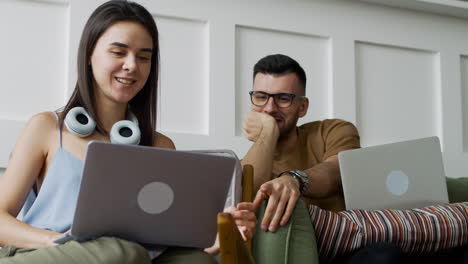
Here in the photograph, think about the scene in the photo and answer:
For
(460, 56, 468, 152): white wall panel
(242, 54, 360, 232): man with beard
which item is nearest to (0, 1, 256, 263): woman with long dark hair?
(242, 54, 360, 232): man with beard

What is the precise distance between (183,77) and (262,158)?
571 millimetres

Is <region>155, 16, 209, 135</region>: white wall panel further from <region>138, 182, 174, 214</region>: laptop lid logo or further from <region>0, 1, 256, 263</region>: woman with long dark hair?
<region>138, 182, 174, 214</region>: laptop lid logo

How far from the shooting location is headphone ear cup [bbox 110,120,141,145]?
1.44 metres

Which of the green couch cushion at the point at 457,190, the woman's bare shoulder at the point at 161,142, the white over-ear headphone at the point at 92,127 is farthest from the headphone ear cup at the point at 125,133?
the green couch cushion at the point at 457,190

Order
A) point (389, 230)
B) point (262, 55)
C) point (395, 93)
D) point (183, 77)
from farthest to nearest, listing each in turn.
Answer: point (395, 93) < point (262, 55) < point (183, 77) < point (389, 230)

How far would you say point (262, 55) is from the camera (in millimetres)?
2412

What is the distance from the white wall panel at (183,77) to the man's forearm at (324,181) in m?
0.58

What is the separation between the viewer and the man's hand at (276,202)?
139 cm

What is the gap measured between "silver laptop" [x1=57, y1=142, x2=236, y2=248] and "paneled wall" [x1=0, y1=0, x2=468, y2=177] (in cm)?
93

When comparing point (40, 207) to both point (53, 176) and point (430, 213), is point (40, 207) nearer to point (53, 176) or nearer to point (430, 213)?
point (53, 176)

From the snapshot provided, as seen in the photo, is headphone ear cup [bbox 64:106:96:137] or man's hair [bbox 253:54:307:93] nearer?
headphone ear cup [bbox 64:106:96:137]

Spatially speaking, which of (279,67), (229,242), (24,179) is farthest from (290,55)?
(229,242)

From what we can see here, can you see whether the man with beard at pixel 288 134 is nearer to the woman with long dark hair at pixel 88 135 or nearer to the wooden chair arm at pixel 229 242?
the woman with long dark hair at pixel 88 135

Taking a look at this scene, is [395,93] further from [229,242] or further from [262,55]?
[229,242]
